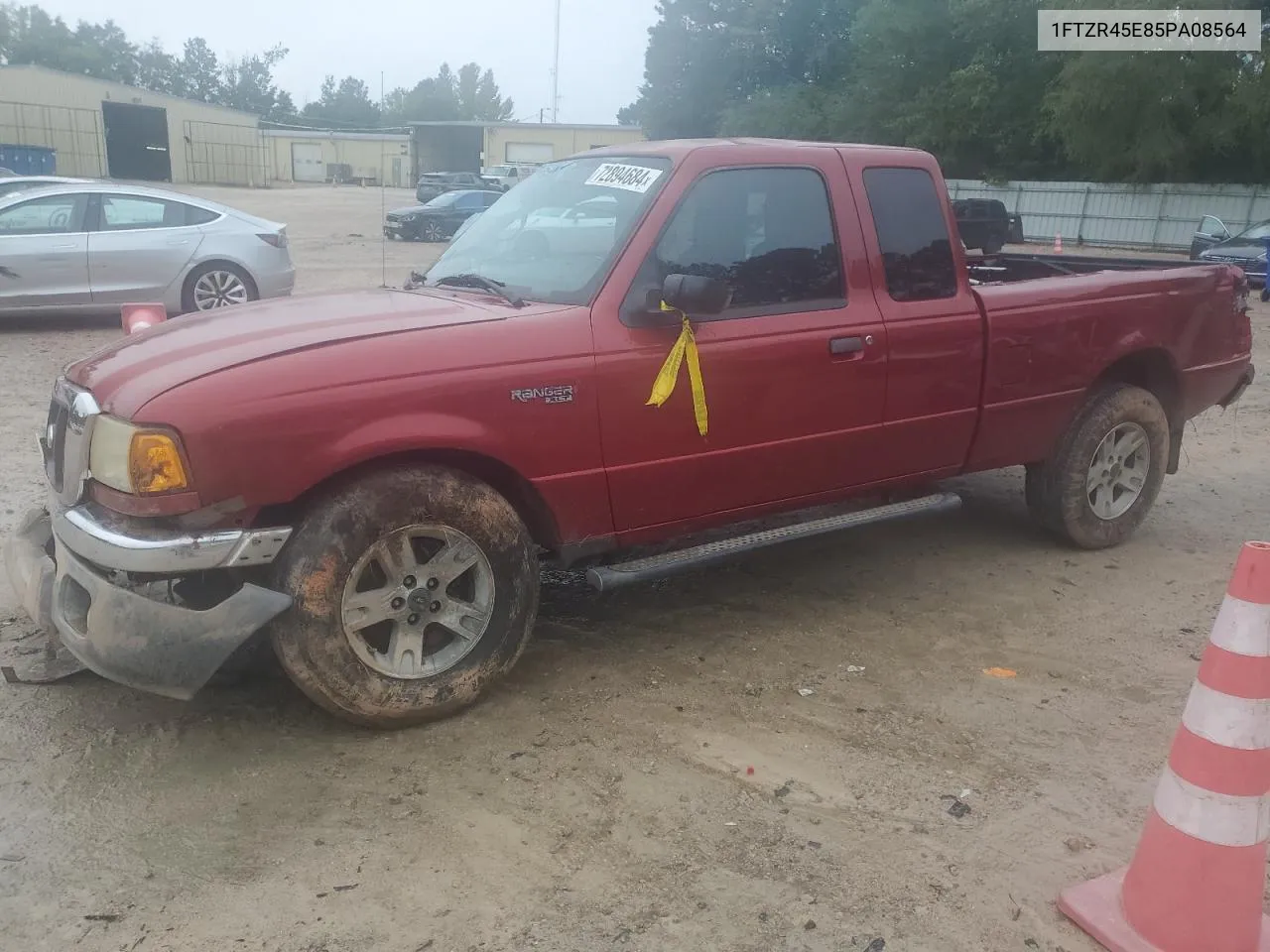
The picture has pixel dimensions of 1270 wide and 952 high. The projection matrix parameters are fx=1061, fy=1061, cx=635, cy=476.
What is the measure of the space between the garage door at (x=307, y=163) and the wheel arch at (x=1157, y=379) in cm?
6010

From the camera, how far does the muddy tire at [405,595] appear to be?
3.23 meters

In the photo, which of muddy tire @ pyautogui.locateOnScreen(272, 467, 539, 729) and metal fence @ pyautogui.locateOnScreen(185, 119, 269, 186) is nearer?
muddy tire @ pyautogui.locateOnScreen(272, 467, 539, 729)

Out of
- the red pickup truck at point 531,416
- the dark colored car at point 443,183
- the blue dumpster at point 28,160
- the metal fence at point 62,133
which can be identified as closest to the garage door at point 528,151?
the metal fence at point 62,133

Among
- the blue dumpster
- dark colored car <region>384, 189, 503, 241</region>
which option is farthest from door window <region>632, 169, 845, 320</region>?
the blue dumpster

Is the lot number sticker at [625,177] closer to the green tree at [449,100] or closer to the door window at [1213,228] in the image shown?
the door window at [1213,228]

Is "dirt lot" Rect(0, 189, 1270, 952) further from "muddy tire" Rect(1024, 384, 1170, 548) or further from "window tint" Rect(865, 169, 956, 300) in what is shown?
"window tint" Rect(865, 169, 956, 300)

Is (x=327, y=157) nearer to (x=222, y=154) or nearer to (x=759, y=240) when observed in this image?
(x=222, y=154)

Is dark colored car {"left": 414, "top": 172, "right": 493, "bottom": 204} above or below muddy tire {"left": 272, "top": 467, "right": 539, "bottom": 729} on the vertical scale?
above

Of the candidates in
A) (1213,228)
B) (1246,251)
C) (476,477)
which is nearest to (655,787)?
(476,477)

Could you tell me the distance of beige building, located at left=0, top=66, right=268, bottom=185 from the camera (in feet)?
145

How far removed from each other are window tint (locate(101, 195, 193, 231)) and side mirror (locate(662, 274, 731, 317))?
927 cm

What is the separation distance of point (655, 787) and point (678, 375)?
1.43 meters

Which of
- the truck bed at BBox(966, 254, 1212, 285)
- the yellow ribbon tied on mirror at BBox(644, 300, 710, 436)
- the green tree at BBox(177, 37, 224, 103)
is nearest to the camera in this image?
the yellow ribbon tied on mirror at BBox(644, 300, 710, 436)

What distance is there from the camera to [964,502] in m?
6.41
